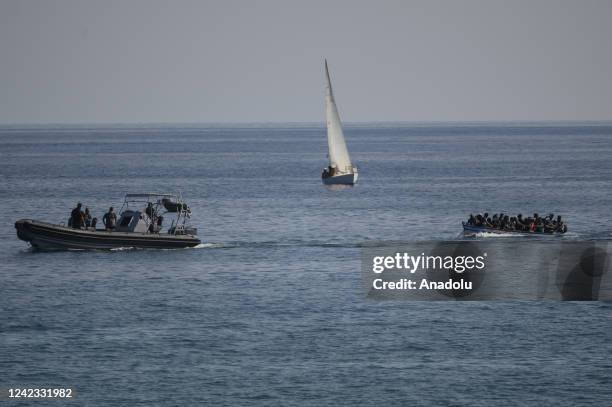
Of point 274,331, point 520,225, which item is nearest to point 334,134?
point 520,225

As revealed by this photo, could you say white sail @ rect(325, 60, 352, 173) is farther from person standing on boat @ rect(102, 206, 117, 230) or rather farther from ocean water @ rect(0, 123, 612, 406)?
person standing on boat @ rect(102, 206, 117, 230)

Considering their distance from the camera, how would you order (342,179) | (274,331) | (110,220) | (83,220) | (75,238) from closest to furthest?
(274,331)
(75,238)
(110,220)
(83,220)
(342,179)

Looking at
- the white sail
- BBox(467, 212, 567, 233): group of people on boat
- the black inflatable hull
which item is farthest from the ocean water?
the white sail

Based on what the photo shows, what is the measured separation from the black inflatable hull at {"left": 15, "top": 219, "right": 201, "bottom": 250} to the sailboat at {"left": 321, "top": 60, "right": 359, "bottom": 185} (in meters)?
59.9

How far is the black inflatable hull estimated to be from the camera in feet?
235

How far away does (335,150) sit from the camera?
5251 inches

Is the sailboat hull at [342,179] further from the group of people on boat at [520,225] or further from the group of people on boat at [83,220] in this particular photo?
the group of people on boat at [83,220]

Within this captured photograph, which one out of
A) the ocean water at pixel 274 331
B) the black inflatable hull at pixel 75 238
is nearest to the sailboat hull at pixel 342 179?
the ocean water at pixel 274 331

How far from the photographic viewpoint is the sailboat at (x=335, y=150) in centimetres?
13275

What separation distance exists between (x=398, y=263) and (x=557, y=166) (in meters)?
128

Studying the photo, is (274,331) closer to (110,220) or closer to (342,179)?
(110,220)

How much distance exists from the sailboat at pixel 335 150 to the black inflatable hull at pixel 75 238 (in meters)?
59.9

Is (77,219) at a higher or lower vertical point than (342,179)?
higher

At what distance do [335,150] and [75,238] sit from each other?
64.8 meters
